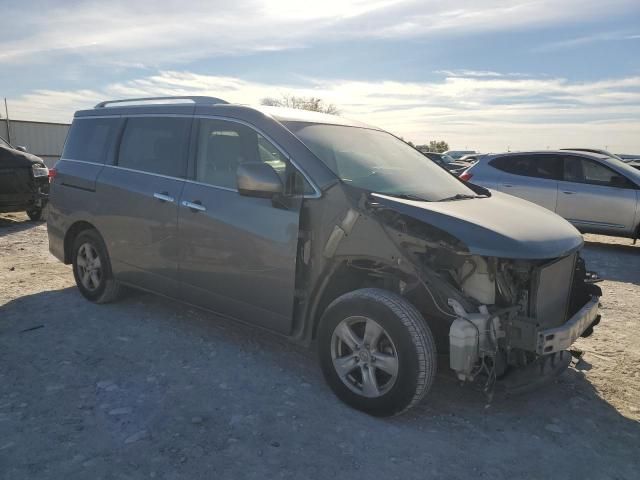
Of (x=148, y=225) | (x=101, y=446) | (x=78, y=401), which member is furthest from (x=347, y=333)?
(x=148, y=225)

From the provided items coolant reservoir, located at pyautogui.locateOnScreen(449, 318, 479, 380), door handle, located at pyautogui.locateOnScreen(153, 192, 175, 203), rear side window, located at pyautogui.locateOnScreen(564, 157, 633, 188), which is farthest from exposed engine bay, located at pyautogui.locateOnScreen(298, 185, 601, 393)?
rear side window, located at pyautogui.locateOnScreen(564, 157, 633, 188)

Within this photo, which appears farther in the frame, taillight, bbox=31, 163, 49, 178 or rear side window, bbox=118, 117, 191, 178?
taillight, bbox=31, 163, 49, 178

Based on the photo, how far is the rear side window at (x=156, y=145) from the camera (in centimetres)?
433

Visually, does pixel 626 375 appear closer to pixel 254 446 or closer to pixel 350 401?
pixel 350 401

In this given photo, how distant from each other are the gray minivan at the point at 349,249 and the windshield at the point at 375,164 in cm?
2

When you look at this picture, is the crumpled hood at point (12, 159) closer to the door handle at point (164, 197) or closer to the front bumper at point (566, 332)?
the door handle at point (164, 197)

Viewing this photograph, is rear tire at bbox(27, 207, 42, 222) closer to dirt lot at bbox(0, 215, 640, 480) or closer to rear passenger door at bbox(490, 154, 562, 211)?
dirt lot at bbox(0, 215, 640, 480)

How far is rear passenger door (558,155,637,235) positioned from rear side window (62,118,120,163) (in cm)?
754

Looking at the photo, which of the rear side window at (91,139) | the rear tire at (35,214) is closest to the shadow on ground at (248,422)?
the rear side window at (91,139)

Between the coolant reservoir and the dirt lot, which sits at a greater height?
the coolant reservoir

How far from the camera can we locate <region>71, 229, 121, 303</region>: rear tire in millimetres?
5074

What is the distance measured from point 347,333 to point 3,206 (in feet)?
29.7

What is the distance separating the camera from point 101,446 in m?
2.86

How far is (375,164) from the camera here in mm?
3990
